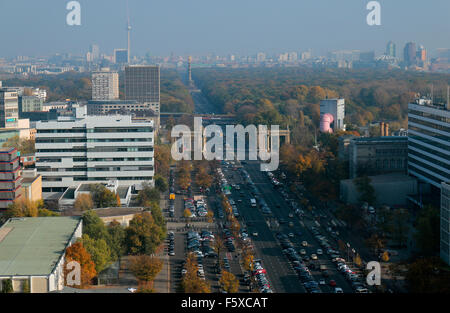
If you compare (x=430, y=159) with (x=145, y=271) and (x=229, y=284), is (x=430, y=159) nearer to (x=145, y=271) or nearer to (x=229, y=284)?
(x=229, y=284)

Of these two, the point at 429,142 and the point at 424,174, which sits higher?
the point at 429,142

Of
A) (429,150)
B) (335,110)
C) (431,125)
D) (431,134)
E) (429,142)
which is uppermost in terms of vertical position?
(335,110)

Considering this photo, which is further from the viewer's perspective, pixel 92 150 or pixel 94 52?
pixel 94 52

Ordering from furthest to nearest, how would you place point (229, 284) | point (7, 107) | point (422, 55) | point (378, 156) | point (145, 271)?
1. point (422, 55)
2. point (7, 107)
3. point (378, 156)
4. point (145, 271)
5. point (229, 284)

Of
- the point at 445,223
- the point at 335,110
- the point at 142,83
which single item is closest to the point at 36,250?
the point at 445,223

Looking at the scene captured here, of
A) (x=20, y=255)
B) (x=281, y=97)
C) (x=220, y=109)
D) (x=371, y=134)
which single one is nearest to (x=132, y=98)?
(x=220, y=109)

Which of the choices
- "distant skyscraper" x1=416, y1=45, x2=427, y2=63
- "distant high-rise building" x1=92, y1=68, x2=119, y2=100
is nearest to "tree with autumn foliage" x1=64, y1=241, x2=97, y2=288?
"distant high-rise building" x1=92, y1=68, x2=119, y2=100

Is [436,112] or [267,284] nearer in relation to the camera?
[267,284]
